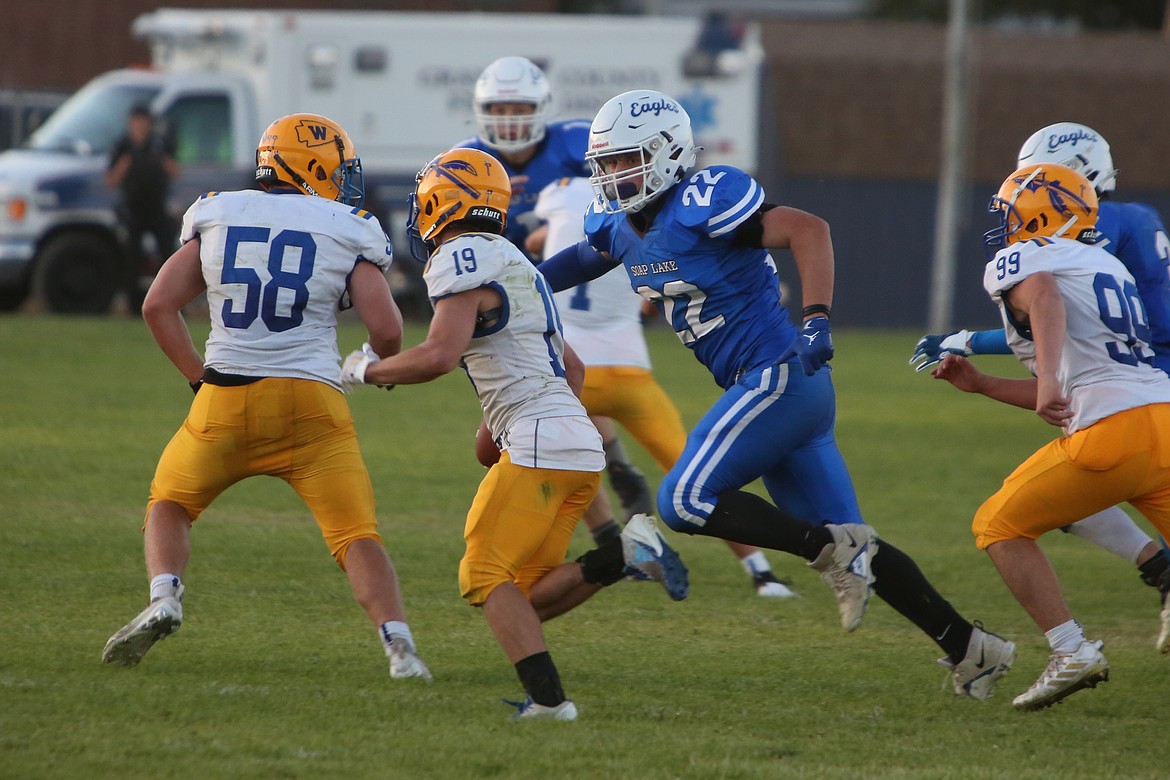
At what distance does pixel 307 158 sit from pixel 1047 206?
240 centimetres

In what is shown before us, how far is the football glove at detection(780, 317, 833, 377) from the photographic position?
4688mm

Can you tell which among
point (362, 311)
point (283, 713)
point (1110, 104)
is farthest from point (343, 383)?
point (1110, 104)

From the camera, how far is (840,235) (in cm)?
2206

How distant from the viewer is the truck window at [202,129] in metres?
16.7

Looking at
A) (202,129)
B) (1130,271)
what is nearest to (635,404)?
(1130,271)

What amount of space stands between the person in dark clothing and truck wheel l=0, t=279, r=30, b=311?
128 centimetres

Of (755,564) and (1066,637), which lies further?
(755,564)

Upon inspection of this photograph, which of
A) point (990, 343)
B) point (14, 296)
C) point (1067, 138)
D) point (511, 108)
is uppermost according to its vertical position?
point (1067, 138)

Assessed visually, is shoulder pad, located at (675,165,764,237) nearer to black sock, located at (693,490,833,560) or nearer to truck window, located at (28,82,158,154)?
black sock, located at (693,490,833,560)

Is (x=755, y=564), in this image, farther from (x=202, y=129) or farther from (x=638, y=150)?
(x=202, y=129)

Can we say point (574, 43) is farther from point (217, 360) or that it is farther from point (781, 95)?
point (217, 360)

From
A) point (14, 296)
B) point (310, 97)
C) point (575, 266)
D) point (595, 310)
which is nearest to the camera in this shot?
point (575, 266)

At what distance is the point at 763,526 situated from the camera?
4953 mm

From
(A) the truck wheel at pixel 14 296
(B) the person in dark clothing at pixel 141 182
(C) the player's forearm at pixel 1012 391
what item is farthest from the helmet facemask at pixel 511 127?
(A) the truck wheel at pixel 14 296
